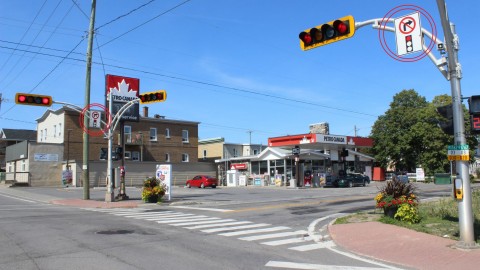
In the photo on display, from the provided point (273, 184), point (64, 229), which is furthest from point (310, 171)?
point (64, 229)

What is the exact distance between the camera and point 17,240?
1070 centimetres

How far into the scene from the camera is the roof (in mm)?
67312

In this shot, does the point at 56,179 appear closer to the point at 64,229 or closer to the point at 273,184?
the point at 273,184

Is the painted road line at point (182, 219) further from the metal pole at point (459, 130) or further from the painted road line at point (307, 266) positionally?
the metal pole at point (459, 130)

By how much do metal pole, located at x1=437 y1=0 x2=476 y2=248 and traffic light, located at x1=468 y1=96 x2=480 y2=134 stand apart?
8.3 inches

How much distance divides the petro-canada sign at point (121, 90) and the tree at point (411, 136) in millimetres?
38673

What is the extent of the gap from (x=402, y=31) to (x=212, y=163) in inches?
1931

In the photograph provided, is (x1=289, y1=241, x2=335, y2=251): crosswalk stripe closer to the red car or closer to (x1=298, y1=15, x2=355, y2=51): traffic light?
(x1=298, y1=15, x2=355, y2=51): traffic light

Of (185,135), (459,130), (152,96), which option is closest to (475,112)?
(459,130)

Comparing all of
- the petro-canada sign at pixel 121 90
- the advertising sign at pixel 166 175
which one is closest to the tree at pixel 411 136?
the petro-canada sign at pixel 121 90

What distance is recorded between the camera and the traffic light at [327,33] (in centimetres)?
1023

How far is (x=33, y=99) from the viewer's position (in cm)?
2017

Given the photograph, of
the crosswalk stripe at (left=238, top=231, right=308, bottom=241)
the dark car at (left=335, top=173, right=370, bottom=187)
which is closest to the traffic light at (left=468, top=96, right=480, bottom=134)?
the crosswalk stripe at (left=238, top=231, right=308, bottom=241)

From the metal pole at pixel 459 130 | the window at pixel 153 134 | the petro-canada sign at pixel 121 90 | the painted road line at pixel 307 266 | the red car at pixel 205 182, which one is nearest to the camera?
the painted road line at pixel 307 266
